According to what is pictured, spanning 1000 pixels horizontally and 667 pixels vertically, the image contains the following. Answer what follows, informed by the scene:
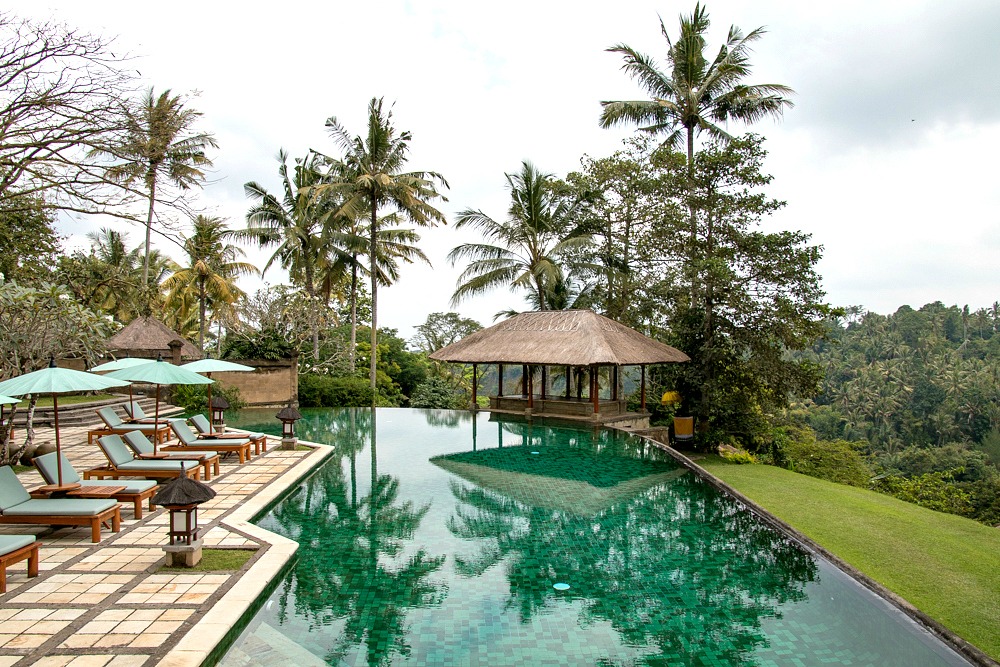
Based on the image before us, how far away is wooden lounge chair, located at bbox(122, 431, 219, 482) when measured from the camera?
31.5 feet

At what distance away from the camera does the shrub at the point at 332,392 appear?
21.0 m

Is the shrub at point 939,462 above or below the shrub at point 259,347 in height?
below

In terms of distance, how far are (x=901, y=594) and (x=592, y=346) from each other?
1051 cm

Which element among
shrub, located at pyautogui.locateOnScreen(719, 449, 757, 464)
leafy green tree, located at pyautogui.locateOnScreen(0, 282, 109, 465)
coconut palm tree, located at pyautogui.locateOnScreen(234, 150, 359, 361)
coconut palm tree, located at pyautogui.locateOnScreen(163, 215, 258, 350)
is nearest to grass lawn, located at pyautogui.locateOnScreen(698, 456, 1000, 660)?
shrub, located at pyautogui.locateOnScreen(719, 449, 757, 464)

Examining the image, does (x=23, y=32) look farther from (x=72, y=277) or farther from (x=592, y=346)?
(x=592, y=346)

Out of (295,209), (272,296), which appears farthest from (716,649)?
(295,209)

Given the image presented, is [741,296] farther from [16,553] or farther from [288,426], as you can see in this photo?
[16,553]

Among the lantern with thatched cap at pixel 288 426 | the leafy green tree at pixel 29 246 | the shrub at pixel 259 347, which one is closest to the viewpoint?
the lantern with thatched cap at pixel 288 426

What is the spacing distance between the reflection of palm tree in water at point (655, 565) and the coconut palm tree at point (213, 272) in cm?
1843

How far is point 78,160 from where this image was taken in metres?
8.82

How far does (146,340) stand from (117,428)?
10.3 m

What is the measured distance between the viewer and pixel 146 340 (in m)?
21.3

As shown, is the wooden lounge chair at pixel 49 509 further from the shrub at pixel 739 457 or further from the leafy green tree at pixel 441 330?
the leafy green tree at pixel 441 330

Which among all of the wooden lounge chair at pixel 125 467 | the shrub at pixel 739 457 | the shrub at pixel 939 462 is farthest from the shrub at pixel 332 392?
the shrub at pixel 939 462
